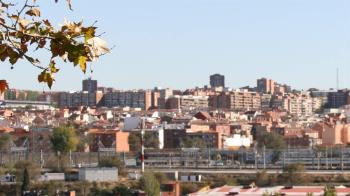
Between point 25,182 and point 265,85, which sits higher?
point 265,85

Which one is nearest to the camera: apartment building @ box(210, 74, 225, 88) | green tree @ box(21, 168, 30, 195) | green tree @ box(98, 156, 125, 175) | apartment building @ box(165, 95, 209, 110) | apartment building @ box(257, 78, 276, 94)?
green tree @ box(21, 168, 30, 195)

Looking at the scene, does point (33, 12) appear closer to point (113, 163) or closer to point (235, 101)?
point (113, 163)

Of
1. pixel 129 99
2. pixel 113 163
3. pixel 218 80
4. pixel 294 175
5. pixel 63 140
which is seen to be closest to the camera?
pixel 294 175

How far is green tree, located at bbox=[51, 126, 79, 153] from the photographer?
124ft

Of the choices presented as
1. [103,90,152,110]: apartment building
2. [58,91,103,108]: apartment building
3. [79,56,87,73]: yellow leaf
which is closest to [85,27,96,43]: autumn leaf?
[79,56,87,73]: yellow leaf

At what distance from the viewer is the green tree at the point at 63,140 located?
37.9 meters

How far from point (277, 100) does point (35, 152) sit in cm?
4371

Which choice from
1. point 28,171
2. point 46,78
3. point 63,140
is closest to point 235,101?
point 63,140

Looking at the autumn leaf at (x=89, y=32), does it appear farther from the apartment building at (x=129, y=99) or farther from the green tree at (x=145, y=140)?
the apartment building at (x=129, y=99)

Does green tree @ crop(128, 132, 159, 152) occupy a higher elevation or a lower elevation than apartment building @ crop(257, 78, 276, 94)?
lower

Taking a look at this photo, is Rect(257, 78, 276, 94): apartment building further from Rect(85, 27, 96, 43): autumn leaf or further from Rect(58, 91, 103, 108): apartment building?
Rect(85, 27, 96, 43): autumn leaf

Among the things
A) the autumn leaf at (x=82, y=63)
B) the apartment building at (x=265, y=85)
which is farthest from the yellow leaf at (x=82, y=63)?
the apartment building at (x=265, y=85)

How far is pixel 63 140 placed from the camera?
37.9m

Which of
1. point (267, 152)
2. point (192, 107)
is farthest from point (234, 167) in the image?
point (192, 107)
